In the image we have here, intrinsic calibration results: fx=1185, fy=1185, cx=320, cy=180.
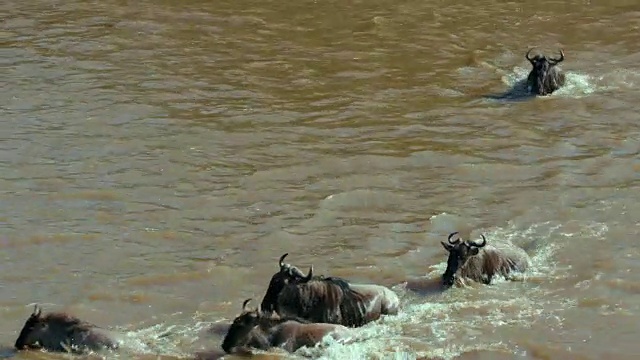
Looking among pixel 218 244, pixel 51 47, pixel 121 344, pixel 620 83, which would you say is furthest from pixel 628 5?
pixel 121 344

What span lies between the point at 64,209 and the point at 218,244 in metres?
1.98

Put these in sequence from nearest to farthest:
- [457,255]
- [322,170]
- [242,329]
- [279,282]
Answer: [242,329] → [279,282] → [457,255] → [322,170]

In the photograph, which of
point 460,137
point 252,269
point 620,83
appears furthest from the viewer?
point 620,83

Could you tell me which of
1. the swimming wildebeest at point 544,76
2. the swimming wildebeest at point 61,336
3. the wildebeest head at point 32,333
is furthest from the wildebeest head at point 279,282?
the swimming wildebeest at point 544,76

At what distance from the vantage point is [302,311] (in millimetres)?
10156

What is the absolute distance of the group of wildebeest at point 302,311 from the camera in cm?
949

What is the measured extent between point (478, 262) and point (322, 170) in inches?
134

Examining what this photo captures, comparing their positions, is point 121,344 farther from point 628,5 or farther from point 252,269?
point 628,5

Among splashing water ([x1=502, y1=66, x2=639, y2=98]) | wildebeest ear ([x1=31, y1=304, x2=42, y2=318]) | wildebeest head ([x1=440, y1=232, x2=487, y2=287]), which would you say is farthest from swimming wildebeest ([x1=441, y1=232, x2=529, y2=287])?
splashing water ([x1=502, y1=66, x2=639, y2=98])

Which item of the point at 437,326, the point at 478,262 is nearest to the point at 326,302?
the point at 437,326

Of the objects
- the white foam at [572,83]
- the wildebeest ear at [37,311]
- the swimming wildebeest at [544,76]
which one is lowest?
the wildebeest ear at [37,311]

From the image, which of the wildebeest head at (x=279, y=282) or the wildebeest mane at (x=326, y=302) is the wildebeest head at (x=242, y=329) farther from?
the wildebeest mane at (x=326, y=302)

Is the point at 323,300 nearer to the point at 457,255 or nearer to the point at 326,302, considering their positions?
the point at 326,302

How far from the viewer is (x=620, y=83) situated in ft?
55.4
